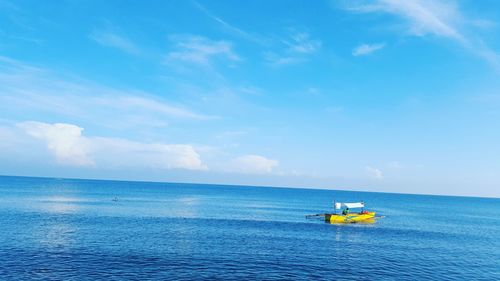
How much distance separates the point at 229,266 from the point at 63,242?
29.0 meters

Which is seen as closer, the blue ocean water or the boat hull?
the blue ocean water

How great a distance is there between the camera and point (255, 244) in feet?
208

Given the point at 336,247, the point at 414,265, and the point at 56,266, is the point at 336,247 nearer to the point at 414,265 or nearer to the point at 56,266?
the point at 414,265

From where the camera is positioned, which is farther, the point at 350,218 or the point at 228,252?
the point at 350,218

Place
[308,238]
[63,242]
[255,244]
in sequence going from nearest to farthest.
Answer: [63,242] < [255,244] < [308,238]

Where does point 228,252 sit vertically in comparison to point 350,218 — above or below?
below

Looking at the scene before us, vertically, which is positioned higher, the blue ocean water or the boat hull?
the boat hull

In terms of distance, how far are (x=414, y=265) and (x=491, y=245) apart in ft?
114

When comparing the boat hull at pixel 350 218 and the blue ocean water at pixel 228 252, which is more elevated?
the boat hull at pixel 350 218

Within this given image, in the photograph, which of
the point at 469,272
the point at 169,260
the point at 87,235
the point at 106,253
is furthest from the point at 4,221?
the point at 469,272

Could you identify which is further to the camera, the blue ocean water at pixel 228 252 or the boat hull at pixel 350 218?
the boat hull at pixel 350 218

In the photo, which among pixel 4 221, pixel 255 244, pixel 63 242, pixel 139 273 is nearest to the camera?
pixel 139 273

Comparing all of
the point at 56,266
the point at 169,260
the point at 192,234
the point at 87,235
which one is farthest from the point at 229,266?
the point at 87,235

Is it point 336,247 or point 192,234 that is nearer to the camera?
point 336,247
